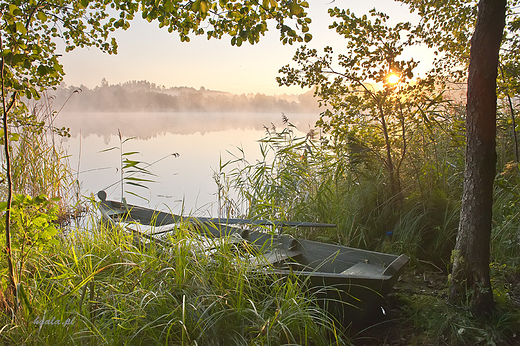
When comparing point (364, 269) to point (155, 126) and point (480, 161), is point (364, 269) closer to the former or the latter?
point (480, 161)

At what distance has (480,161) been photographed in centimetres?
234

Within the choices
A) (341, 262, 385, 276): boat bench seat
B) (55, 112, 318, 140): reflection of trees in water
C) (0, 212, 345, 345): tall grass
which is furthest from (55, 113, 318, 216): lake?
(0, 212, 345, 345): tall grass

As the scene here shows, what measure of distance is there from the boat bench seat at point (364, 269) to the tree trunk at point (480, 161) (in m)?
0.63

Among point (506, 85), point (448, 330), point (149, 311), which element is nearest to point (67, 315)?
point (149, 311)

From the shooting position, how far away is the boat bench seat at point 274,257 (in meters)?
2.57

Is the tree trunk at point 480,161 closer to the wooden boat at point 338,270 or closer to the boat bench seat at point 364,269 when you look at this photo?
the wooden boat at point 338,270

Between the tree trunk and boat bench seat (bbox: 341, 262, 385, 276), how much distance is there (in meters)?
0.63

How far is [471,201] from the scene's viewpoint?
241cm

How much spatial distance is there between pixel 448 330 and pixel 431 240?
1624mm

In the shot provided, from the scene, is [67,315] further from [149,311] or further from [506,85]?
[506,85]

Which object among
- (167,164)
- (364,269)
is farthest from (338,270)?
(167,164)

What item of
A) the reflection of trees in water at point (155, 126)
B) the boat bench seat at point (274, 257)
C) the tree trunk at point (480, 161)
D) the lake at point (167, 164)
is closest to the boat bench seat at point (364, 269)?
the boat bench seat at point (274, 257)

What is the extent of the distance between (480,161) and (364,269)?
3.98 ft

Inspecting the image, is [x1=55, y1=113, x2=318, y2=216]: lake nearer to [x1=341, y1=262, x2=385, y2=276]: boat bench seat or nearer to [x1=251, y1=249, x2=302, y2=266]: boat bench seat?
[x1=251, y1=249, x2=302, y2=266]: boat bench seat
